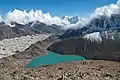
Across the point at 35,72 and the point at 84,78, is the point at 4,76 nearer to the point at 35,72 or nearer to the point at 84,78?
the point at 35,72

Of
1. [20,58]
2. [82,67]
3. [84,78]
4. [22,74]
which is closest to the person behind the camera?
[84,78]

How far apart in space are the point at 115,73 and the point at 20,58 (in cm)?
17681

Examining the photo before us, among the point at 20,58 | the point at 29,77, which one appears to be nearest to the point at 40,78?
the point at 29,77

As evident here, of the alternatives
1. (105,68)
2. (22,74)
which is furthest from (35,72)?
(105,68)

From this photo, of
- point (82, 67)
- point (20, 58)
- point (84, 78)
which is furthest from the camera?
point (20, 58)

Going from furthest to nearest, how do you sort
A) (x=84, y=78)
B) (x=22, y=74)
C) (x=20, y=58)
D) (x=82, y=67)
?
(x=20, y=58)
(x=82, y=67)
(x=22, y=74)
(x=84, y=78)

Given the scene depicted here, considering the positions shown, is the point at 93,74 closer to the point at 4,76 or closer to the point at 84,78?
the point at 84,78

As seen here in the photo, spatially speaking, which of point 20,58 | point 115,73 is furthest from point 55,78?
point 20,58

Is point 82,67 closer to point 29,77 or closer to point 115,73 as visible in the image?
point 115,73

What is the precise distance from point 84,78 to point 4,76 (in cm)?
707

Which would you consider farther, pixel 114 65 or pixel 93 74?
pixel 114 65

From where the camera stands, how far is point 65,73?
83.6ft

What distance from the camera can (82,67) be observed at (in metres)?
27.8

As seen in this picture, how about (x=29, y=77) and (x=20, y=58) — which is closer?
(x=29, y=77)
